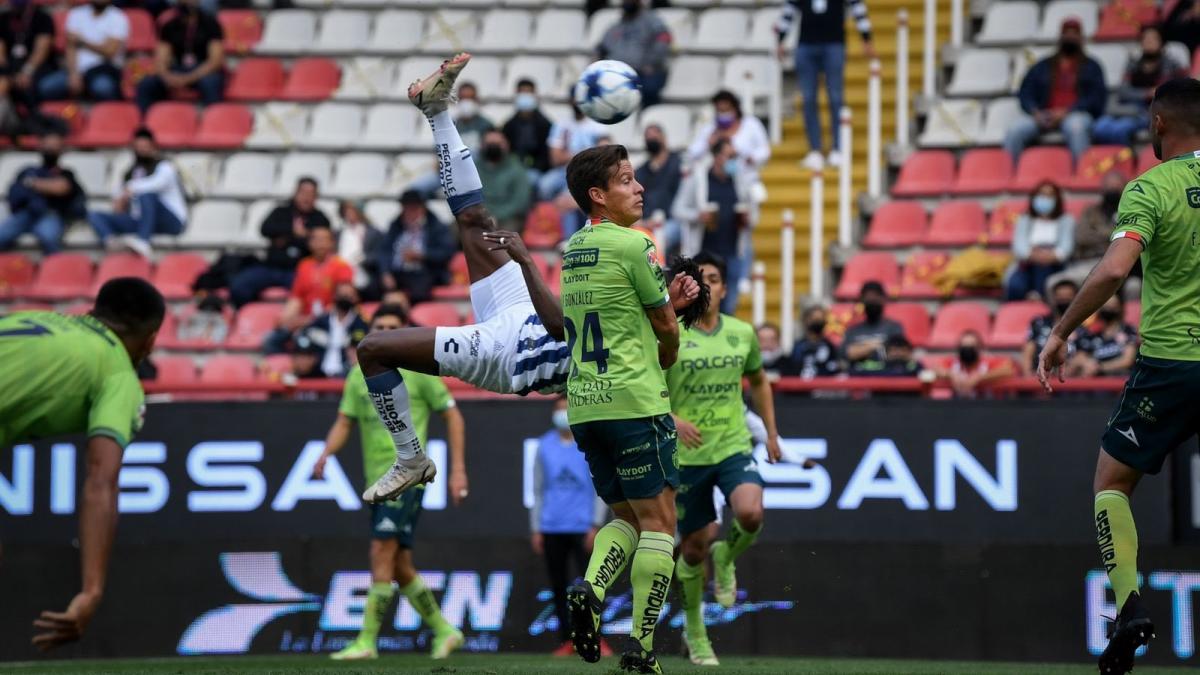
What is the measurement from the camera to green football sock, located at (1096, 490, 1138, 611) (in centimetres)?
851

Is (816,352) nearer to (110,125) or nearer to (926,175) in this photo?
(926,175)

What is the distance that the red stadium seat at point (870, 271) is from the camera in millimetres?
18047

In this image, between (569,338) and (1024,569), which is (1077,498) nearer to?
(1024,569)

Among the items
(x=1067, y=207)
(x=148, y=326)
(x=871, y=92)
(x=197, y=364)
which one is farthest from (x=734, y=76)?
(x=148, y=326)

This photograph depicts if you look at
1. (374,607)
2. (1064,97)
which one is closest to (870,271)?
(1064,97)

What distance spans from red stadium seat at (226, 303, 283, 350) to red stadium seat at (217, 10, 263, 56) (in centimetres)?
535

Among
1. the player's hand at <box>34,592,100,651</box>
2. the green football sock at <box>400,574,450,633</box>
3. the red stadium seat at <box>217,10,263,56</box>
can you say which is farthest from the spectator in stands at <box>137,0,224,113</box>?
the player's hand at <box>34,592,100,651</box>

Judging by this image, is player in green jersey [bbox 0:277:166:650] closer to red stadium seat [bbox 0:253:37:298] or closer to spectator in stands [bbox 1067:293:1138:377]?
spectator in stands [bbox 1067:293:1138:377]

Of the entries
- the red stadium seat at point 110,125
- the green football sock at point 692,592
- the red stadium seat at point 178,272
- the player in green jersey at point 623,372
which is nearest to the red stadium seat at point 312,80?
the red stadium seat at point 110,125

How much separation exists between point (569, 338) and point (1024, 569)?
6753 millimetres

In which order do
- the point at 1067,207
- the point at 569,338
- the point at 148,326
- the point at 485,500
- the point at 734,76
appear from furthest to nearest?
the point at 734,76 < the point at 1067,207 < the point at 485,500 < the point at 569,338 < the point at 148,326

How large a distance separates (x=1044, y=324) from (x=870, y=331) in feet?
5.31

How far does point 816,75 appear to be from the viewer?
19500 mm

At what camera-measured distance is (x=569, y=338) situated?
892cm
